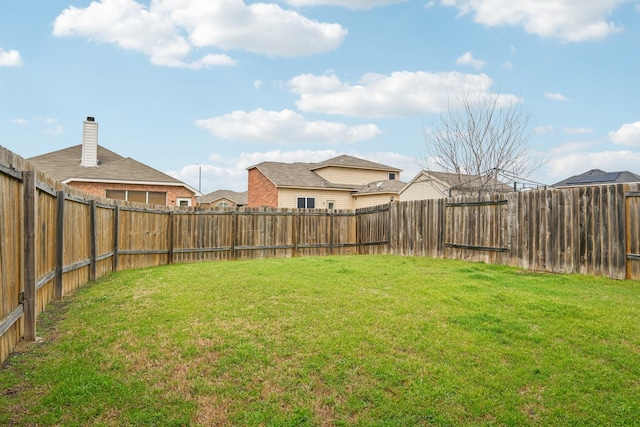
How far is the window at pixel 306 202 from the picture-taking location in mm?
28266

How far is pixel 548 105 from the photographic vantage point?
1549 centimetres

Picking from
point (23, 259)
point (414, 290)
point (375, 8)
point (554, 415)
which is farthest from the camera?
point (375, 8)

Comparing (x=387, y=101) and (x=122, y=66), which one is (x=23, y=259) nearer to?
(x=122, y=66)

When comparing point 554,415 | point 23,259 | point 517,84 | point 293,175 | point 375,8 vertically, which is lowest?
point 554,415

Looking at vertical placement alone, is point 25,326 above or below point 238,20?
below

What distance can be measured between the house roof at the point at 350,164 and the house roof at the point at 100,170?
1009 centimetres

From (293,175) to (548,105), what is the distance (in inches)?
675

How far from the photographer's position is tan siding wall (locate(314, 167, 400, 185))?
30.5 m

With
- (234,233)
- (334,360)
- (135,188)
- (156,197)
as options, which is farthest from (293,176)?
(334,360)

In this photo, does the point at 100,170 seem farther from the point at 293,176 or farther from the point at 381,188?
the point at 381,188

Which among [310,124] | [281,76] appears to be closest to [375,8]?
[281,76]

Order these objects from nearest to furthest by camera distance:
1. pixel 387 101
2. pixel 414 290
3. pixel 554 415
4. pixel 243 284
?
pixel 554 415 → pixel 414 290 → pixel 243 284 → pixel 387 101

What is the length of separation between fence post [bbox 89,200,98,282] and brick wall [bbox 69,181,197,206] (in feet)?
46.7

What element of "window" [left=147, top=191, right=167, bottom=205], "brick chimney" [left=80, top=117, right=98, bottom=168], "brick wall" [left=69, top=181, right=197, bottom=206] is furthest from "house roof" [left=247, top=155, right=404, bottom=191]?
"brick chimney" [left=80, top=117, right=98, bottom=168]
